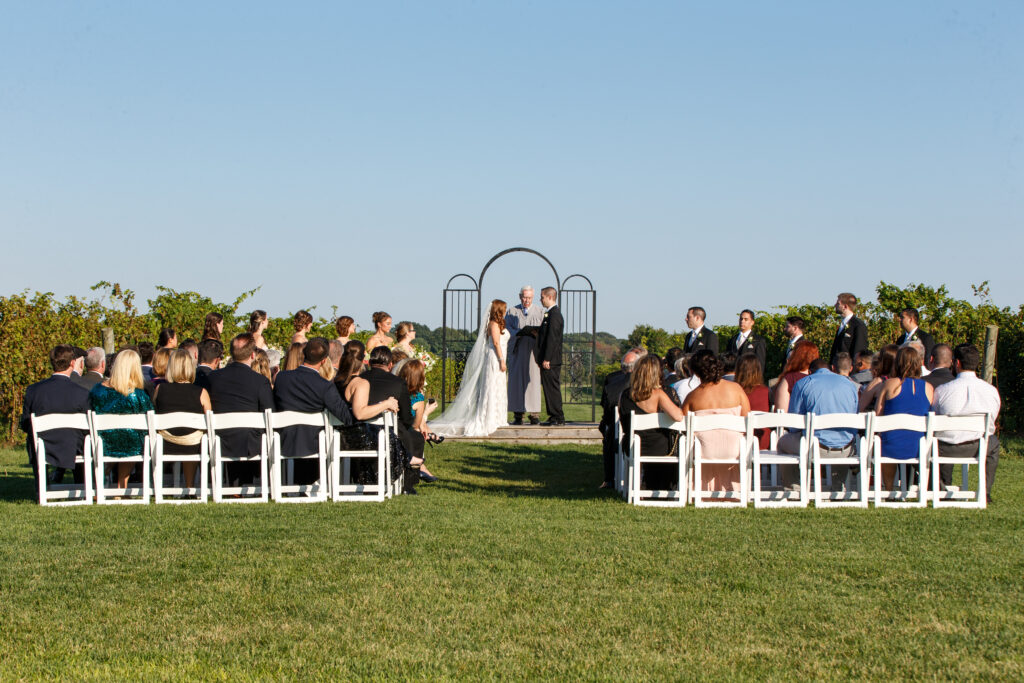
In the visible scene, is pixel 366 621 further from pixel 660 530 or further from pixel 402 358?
pixel 402 358

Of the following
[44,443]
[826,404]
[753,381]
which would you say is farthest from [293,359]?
[826,404]

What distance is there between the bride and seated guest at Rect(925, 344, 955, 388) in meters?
6.10

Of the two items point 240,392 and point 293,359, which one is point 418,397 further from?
point 240,392

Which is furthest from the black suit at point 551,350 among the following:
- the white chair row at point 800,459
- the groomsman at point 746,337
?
the white chair row at point 800,459

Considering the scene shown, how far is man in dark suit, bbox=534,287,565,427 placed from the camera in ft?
47.5

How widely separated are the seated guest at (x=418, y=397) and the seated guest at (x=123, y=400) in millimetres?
2439

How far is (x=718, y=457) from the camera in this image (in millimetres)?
8500

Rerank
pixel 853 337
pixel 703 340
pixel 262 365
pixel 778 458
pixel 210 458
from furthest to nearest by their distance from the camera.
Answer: pixel 703 340
pixel 853 337
pixel 262 365
pixel 210 458
pixel 778 458

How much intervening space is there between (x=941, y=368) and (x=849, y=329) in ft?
7.54

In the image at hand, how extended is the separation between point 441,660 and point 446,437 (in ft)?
33.7

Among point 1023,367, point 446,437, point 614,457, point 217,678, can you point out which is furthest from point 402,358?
point 1023,367

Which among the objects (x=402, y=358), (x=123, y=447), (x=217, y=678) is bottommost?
(x=217, y=678)

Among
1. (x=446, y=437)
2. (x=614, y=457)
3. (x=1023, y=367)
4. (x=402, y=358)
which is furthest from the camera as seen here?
(x=1023, y=367)

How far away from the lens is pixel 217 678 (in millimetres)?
4355
